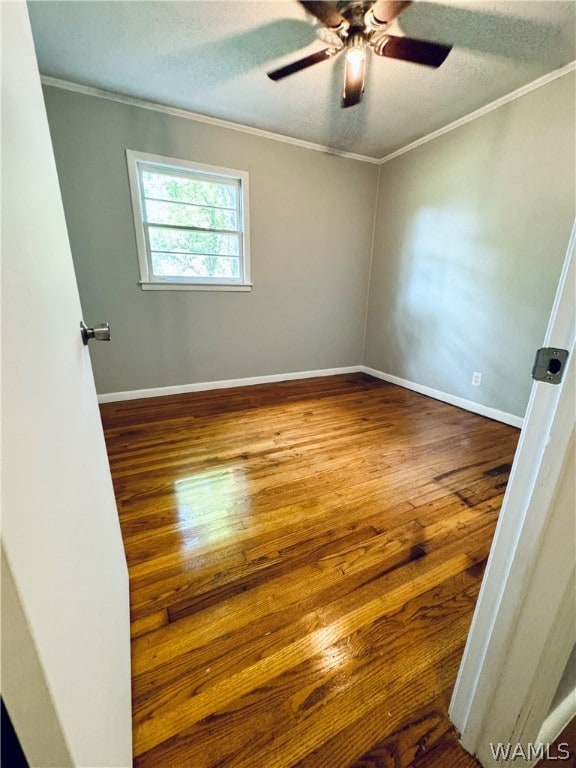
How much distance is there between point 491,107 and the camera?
2385 millimetres

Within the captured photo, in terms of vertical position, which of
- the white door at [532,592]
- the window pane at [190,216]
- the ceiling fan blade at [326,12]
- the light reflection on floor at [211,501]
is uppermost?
the ceiling fan blade at [326,12]

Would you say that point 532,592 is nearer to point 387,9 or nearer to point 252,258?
point 387,9

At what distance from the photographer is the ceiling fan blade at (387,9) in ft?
4.42

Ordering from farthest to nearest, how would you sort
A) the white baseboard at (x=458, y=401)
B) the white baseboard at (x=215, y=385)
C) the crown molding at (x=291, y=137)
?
1. the white baseboard at (x=215, y=385)
2. the white baseboard at (x=458, y=401)
3. the crown molding at (x=291, y=137)

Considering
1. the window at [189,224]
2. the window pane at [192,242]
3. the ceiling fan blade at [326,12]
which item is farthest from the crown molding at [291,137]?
the ceiling fan blade at [326,12]

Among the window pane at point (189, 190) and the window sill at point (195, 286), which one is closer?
the window pane at point (189, 190)

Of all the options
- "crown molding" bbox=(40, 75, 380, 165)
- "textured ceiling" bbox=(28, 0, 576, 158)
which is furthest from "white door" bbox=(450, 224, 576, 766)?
→ "crown molding" bbox=(40, 75, 380, 165)

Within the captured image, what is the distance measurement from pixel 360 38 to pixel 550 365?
222 centimetres

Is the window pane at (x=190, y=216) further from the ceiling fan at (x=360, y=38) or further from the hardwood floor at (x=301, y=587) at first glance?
the hardwood floor at (x=301, y=587)

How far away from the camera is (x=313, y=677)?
0.84 meters

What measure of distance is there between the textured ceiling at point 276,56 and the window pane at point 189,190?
519 mm

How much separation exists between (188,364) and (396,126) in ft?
9.94

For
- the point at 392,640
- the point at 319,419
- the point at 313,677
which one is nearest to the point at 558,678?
the point at 392,640

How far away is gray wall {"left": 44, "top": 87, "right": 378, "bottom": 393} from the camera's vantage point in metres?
2.40
